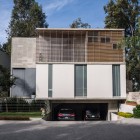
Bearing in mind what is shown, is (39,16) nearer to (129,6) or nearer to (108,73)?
(129,6)

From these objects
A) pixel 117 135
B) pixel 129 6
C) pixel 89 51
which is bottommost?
pixel 117 135

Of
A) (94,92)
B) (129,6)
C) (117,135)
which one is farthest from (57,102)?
(117,135)

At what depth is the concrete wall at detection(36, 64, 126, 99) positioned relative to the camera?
42969 mm

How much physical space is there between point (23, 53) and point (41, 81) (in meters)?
8.46

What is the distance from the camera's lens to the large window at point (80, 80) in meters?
43.3

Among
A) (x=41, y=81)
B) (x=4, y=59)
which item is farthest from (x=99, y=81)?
(x=4, y=59)

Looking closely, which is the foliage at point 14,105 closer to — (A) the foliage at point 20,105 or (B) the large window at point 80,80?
(A) the foliage at point 20,105

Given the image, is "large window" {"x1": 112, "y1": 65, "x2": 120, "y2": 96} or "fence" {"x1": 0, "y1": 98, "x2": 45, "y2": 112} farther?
"large window" {"x1": 112, "y1": 65, "x2": 120, "y2": 96}

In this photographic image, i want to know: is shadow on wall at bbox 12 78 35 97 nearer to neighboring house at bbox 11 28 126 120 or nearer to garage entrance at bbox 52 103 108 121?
garage entrance at bbox 52 103 108 121

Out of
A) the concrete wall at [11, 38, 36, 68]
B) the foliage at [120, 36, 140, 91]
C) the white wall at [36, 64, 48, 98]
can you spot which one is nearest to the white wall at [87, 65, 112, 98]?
the foliage at [120, 36, 140, 91]

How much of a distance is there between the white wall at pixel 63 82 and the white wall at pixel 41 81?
1.05 meters

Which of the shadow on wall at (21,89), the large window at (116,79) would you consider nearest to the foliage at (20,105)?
the shadow on wall at (21,89)

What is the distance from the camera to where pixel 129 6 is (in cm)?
5300

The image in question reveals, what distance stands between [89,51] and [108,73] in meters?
3.54
